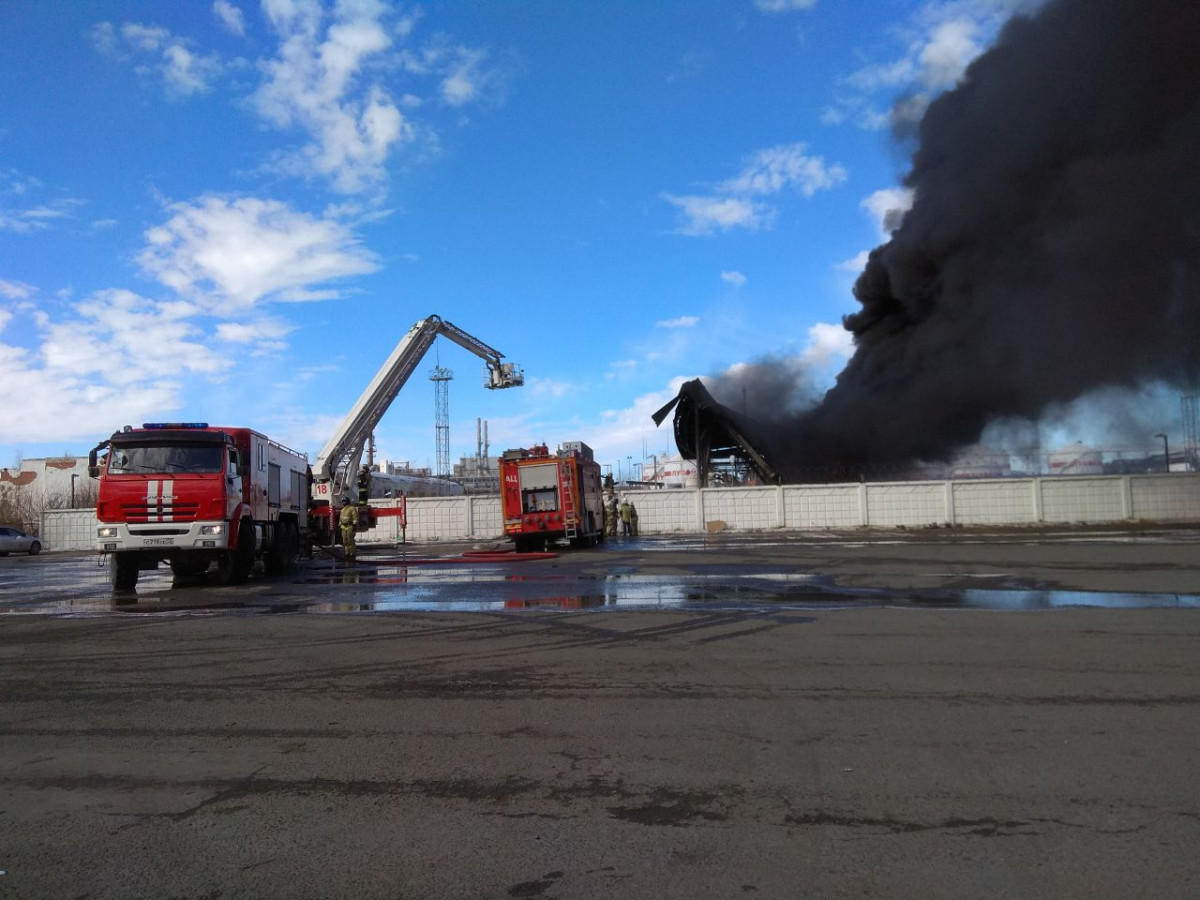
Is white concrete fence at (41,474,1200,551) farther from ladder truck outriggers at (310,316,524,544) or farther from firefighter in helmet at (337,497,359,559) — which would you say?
firefighter in helmet at (337,497,359,559)

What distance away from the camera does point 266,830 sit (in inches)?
141

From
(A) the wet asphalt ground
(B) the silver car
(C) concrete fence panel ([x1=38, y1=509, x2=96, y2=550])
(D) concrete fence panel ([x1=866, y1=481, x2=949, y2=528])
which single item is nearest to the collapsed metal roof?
(D) concrete fence panel ([x1=866, y1=481, x2=949, y2=528])

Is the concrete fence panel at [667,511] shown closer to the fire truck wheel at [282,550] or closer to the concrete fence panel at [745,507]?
the concrete fence panel at [745,507]

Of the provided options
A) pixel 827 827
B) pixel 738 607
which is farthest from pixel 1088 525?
pixel 827 827

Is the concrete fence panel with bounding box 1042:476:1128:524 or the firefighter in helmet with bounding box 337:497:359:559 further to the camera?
the concrete fence panel with bounding box 1042:476:1128:524

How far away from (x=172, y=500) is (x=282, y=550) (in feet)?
11.8

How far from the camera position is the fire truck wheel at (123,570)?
527 inches

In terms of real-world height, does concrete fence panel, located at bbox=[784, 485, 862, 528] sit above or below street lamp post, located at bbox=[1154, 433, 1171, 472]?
below

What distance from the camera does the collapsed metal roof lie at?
102ft

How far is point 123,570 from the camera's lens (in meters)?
13.6

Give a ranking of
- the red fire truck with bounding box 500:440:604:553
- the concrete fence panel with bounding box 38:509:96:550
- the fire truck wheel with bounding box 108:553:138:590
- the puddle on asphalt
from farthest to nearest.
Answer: the concrete fence panel with bounding box 38:509:96:550 → the red fire truck with bounding box 500:440:604:553 → the fire truck wheel with bounding box 108:553:138:590 → the puddle on asphalt

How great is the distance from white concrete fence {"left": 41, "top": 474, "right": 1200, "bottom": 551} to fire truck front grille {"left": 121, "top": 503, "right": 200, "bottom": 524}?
580 inches

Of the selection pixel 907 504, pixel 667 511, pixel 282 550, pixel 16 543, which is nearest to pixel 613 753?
pixel 282 550

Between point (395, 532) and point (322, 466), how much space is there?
4.70 metres
